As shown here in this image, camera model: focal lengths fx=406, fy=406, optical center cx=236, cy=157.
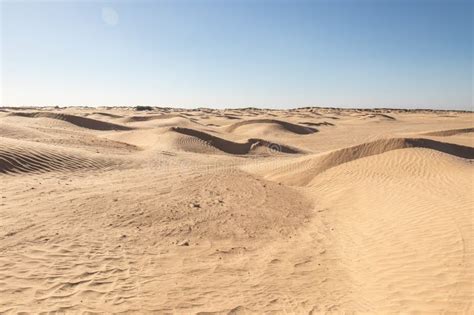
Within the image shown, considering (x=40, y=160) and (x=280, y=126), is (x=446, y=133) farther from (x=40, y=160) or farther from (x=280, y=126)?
(x=40, y=160)

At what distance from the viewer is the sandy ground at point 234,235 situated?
5762 mm

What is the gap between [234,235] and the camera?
28.0ft

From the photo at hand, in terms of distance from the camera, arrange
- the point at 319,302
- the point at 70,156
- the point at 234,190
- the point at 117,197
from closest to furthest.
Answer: the point at 319,302, the point at 117,197, the point at 234,190, the point at 70,156

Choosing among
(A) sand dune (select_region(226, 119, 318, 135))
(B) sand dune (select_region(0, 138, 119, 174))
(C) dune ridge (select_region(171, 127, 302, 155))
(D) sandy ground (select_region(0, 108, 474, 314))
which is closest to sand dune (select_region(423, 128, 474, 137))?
(A) sand dune (select_region(226, 119, 318, 135))

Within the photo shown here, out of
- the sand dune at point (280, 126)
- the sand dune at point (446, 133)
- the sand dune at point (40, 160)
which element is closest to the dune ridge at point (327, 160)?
the sand dune at point (40, 160)

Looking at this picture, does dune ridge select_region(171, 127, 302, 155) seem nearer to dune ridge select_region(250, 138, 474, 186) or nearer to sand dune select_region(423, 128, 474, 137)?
dune ridge select_region(250, 138, 474, 186)

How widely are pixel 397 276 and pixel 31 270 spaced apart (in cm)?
568

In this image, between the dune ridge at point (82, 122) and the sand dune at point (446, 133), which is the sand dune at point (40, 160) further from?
the sand dune at point (446, 133)

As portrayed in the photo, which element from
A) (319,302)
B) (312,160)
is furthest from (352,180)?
(319,302)

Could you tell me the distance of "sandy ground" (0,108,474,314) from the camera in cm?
576

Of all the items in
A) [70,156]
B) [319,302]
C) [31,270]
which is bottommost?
[319,302]

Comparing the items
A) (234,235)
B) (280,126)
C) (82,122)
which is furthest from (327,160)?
(82,122)

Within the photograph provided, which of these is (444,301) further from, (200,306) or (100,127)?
(100,127)

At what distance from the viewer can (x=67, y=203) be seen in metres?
9.38
